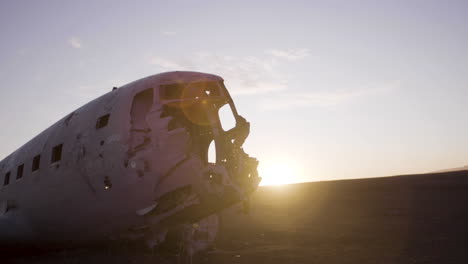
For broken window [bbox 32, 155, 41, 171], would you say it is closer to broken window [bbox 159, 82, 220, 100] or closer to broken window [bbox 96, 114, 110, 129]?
broken window [bbox 96, 114, 110, 129]

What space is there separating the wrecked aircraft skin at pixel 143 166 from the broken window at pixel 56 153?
0.09ft

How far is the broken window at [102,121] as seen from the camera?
9.20m

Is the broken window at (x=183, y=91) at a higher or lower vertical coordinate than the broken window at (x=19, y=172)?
higher

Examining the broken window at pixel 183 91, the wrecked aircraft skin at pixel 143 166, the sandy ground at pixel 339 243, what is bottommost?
the sandy ground at pixel 339 243

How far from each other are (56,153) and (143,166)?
404 centimetres

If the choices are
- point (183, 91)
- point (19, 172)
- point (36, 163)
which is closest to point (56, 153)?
point (36, 163)

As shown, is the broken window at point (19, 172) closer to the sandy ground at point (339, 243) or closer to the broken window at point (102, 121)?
the sandy ground at point (339, 243)

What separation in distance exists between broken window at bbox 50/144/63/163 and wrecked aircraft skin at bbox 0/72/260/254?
28 millimetres

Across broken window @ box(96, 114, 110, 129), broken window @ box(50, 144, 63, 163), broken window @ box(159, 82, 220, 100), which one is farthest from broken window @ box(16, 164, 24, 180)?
broken window @ box(159, 82, 220, 100)

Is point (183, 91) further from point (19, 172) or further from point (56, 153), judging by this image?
point (19, 172)

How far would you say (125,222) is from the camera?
8789 mm

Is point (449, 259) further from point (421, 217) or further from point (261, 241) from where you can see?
point (421, 217)

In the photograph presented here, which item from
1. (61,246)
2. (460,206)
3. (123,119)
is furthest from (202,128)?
(460,206)

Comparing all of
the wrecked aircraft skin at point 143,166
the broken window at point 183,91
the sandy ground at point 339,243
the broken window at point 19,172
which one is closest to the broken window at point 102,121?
the wrecked aircraft skin at point 143,166
